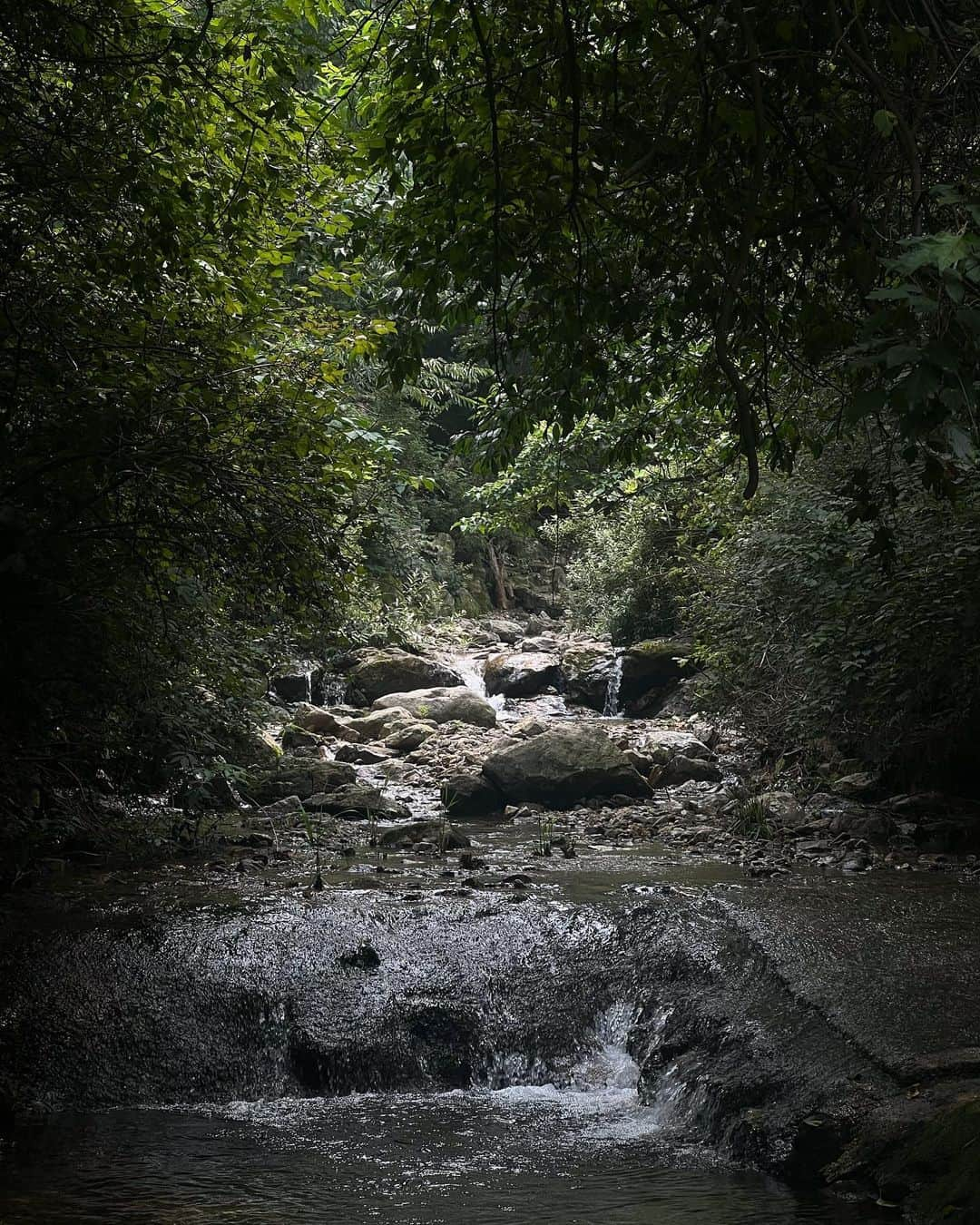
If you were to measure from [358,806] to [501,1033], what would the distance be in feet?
17.7

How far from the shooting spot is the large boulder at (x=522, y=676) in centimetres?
2094

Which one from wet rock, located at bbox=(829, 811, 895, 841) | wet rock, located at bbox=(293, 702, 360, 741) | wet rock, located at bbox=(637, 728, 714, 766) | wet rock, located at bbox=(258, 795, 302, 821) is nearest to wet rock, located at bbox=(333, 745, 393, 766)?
wet rock, located at bbox=(293, 702, 360, 741)

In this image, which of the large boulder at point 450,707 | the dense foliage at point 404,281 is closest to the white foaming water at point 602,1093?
the dense foliage at point 404,281

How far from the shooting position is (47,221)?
223 inches

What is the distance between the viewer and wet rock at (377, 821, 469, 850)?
9039 millimetres

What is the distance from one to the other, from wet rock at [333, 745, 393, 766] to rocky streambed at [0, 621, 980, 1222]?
552cm

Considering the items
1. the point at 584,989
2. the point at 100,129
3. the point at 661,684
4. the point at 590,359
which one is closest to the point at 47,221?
the point at 100,129

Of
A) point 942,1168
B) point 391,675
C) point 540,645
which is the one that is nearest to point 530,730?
point 391,675

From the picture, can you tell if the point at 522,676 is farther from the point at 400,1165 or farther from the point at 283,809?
the point at 400,1165

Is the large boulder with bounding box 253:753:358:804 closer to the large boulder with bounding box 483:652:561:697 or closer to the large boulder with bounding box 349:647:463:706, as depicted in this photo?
the large boulder with bounding box 349:647:463:706

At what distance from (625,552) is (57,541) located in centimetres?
1562

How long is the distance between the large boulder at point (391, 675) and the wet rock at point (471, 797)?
8170 millimetres

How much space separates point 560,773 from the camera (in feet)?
38.0

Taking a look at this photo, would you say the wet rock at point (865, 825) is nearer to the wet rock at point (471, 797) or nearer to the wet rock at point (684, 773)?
the wet rock at point (684, 773)
